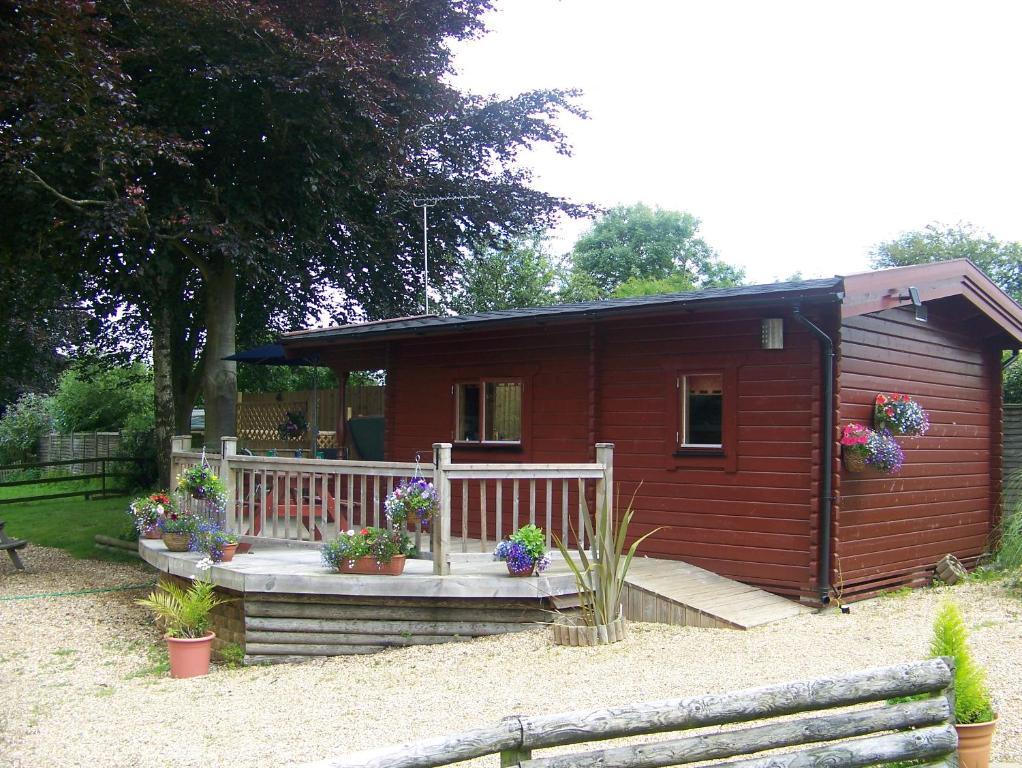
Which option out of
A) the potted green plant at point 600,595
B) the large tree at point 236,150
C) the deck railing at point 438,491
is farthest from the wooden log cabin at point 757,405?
the large tree at point 236,150

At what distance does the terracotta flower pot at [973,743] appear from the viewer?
3.71 meters

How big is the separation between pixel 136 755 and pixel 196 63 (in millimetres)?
10005

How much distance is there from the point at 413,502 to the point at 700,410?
3.09m

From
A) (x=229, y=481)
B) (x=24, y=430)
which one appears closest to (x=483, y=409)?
(x=229, y=481)

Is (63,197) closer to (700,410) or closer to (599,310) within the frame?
(599,310)

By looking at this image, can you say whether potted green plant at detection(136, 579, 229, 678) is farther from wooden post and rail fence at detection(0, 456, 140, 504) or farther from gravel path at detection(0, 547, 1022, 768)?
wooden post and rail fence at detection(0, 456, 140, 504)

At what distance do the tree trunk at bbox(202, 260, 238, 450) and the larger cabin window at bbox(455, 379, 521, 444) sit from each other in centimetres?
520

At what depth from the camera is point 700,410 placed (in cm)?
849

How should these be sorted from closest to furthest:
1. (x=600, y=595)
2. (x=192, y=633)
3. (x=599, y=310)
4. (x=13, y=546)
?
(x=600, y=595), (x=192, y=633), (x=599, y=310), (x=13, y=546)

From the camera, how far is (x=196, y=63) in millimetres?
12461

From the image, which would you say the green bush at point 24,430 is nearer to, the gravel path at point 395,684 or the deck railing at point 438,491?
the deck railing at point 438,491

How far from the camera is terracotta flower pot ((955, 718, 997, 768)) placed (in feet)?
12.2

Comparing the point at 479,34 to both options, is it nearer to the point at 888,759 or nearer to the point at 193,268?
the point at 193,268

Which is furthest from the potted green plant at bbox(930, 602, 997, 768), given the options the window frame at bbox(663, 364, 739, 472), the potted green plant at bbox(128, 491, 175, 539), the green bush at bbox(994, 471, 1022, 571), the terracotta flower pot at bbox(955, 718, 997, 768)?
the potted green plant at bbox(128, 491, 175, 539)
